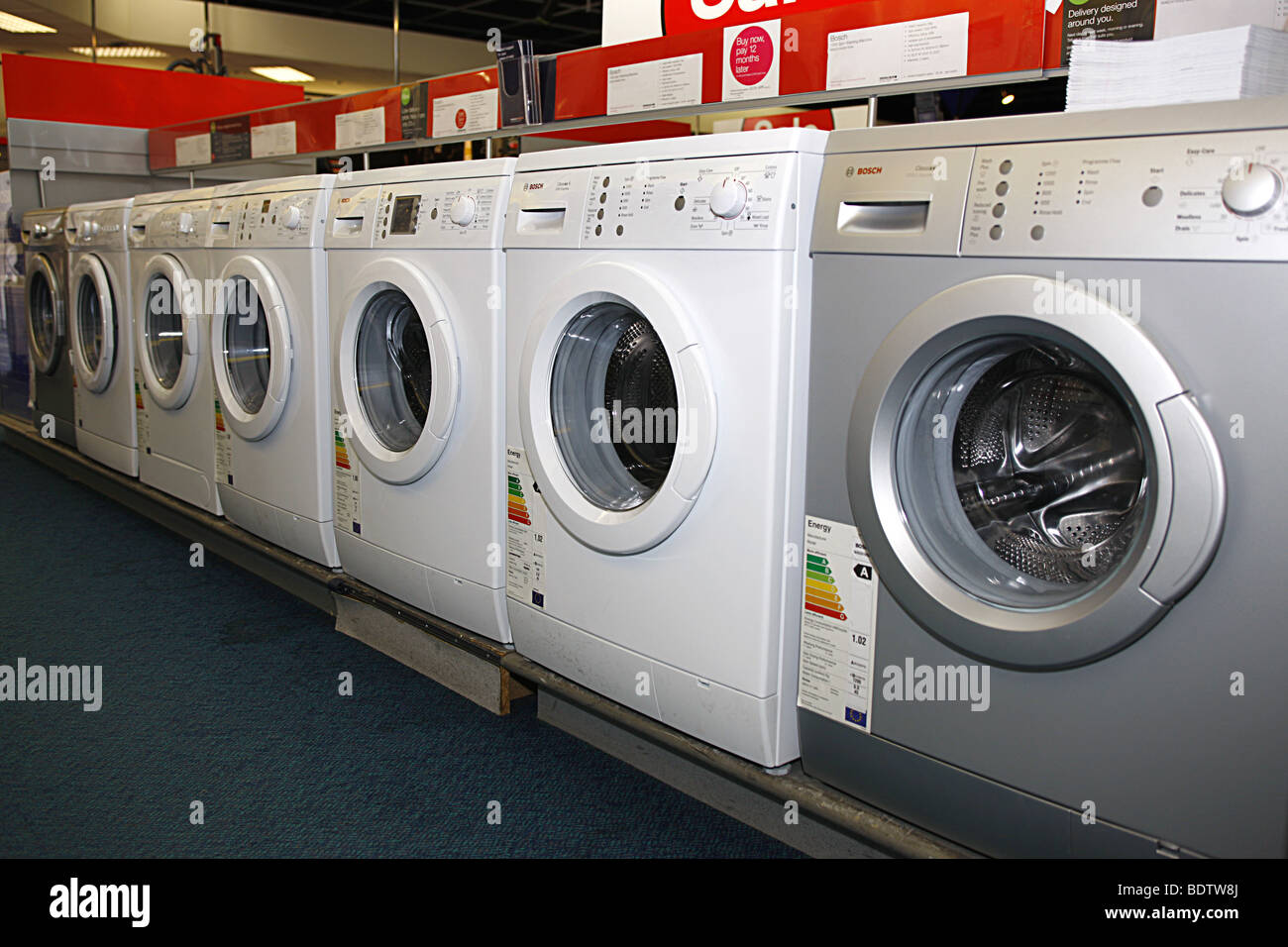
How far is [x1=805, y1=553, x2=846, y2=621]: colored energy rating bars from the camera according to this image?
1721 millimetres

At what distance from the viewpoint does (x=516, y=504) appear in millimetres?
2260

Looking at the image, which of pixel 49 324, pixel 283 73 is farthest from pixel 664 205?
pixel 283 73

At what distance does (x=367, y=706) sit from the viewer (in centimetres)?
246

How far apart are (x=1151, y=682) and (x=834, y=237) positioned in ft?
2.72

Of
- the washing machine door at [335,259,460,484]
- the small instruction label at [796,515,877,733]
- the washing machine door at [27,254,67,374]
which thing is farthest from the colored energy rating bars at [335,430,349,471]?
the washing machine door at [27,254,67,374]

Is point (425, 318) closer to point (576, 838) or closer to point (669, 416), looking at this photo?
point (669, 416)

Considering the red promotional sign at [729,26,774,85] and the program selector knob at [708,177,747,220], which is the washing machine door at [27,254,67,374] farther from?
the program selector knob at [708,177,747,220]

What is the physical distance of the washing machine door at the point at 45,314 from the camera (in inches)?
184

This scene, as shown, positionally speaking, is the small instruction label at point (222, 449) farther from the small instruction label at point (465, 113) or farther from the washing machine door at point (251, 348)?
the small instruction label at point (465, 113)

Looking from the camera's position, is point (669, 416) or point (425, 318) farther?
point (425, 318)

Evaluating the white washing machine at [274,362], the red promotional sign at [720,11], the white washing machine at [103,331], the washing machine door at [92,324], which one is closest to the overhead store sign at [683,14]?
the red promotional sign at [720,11]

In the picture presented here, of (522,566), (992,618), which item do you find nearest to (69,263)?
(522,566)

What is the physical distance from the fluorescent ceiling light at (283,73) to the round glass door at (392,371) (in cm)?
855
